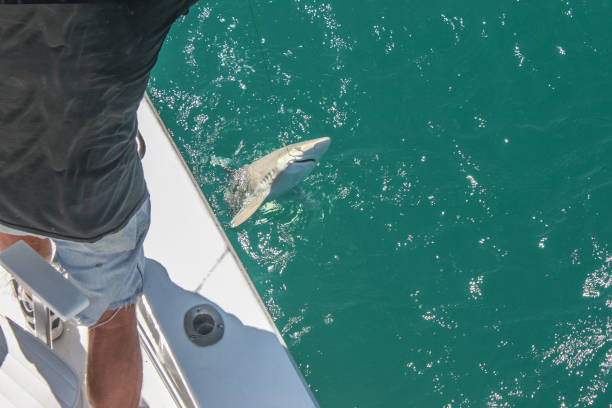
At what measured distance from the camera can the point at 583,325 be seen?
13.6ft

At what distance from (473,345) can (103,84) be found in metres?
3.87

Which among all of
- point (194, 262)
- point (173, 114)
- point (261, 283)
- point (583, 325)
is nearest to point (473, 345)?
point (583, 325)

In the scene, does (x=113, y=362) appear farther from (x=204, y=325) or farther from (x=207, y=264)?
(x=207, y=264)

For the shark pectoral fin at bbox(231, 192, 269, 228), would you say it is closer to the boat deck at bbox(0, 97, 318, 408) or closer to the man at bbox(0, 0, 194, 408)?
the boat deck at bbox(0, 97, 318, 408)

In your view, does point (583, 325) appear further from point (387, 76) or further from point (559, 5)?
point (559, 5)

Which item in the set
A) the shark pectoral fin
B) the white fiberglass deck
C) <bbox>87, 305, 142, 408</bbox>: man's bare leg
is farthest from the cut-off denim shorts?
the shark pectoral fin

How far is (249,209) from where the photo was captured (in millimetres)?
3836

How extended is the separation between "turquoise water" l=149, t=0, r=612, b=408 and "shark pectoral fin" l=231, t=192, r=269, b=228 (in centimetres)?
50

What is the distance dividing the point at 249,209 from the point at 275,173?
358mm

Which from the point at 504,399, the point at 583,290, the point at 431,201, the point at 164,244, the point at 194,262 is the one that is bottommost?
the point at 504,399

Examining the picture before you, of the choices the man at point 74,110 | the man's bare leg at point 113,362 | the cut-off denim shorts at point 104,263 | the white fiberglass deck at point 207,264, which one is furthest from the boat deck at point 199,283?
the man at point 74,110

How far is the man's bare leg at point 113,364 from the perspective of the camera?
2070mm

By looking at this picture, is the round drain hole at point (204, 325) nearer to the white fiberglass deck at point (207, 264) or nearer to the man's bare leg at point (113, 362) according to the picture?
the white fiberglass deck at point (207, 264)

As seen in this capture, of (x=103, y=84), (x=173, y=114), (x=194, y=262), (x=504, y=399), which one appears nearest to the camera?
(x=103, y=84)
